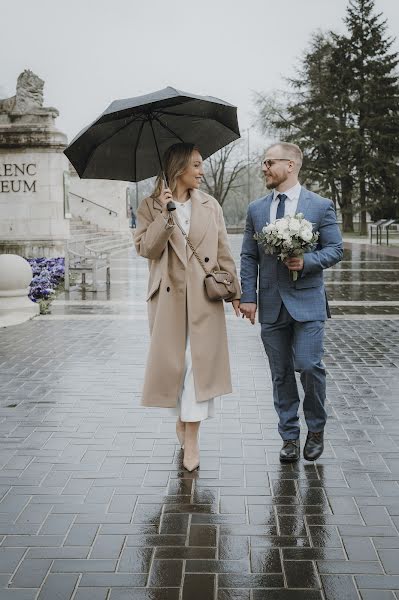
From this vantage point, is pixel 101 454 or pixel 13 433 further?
pixel 13 433

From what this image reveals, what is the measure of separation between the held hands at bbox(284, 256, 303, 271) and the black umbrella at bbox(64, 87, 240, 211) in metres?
1.16

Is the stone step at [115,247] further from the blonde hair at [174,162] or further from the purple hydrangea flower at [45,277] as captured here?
the blonde hair at [174,162]

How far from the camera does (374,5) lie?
47.4 metres

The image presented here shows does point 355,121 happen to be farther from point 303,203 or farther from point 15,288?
point 303,203

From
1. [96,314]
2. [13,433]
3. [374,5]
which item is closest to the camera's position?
[13,433]

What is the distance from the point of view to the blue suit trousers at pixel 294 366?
196 inches

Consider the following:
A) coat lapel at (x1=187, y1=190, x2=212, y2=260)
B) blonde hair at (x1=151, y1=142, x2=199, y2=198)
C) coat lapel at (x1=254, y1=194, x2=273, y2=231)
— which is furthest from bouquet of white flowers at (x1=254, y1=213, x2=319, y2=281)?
blonde hair at (x1=151, y1=142, x2=199, y2=198)

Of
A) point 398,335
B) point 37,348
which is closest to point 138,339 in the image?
point 37,348

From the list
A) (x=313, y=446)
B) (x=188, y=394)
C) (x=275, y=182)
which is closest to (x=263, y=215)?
(x=275, y=182)

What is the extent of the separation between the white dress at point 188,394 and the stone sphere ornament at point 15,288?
773cm

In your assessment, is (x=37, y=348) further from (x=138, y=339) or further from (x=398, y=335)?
(x=398, y=335)

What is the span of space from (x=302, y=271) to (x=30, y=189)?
665 inches

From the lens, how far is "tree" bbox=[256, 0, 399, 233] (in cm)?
4519

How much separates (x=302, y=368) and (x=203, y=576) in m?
1.74
